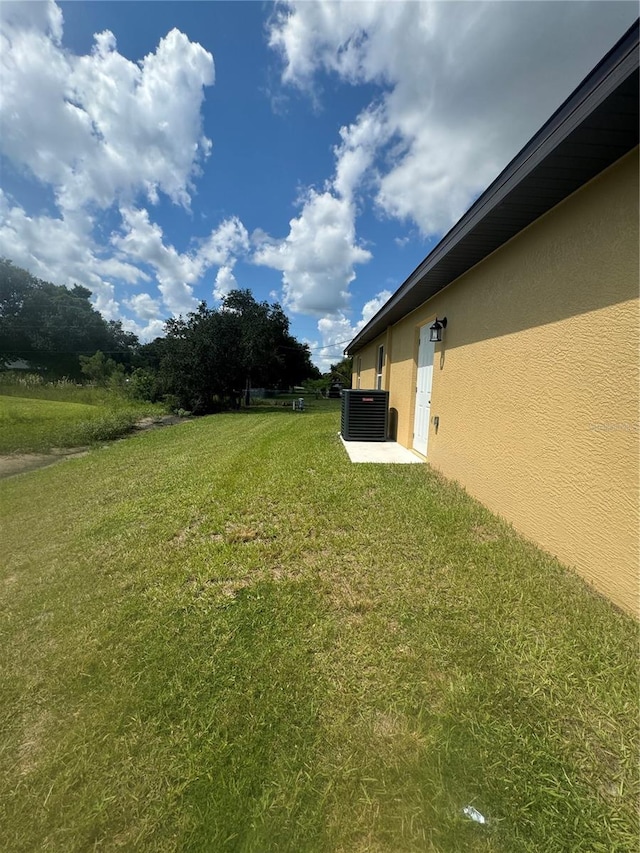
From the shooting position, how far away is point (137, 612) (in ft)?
7.55

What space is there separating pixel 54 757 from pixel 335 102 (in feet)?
33.3

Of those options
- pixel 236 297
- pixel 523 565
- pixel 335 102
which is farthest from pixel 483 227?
pixel 236 297

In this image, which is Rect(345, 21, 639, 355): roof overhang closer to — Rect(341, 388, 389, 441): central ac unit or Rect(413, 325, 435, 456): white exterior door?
Rect(413, 325, 435, 456): white exterior door

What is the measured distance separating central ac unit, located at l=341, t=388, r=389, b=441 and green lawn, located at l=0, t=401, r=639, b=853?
440 centimetres

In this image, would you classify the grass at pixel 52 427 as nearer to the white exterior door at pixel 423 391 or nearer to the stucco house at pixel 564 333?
the white exterior door at pixel 423 391

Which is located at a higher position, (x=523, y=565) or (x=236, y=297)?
(x=236, y=297)

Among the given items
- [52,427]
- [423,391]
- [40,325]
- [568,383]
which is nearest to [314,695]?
[568,383]

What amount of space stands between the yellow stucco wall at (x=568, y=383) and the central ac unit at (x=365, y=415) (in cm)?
332

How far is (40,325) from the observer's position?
4266cm

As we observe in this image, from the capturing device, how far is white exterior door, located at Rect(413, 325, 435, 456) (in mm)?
5930

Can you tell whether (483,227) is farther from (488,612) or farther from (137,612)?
(137,612)

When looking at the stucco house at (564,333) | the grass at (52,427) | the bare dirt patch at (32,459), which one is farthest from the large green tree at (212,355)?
the stucco house at (564,333)

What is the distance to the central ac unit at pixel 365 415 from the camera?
297 inches

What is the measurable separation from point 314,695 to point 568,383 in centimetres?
274
